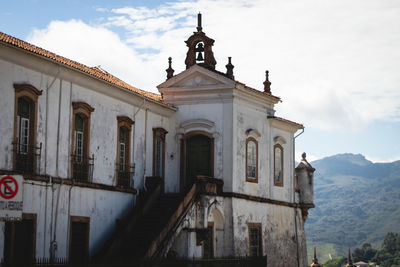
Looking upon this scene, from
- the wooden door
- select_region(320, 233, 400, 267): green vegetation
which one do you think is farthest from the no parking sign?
select_region(320, 233, 400, 267): green vegetation

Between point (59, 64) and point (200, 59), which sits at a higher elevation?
point (200, 59)

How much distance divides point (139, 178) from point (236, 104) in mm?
5656

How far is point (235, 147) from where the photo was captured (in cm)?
2970

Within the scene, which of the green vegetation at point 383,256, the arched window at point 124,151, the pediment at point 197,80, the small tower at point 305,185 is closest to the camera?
the arched window at point 124,151

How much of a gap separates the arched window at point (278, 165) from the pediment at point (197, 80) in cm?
570

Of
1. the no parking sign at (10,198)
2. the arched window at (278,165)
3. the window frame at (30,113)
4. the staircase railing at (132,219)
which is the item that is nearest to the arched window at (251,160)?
the arched window at (278,165)

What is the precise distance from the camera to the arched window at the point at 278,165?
33844 millimetres

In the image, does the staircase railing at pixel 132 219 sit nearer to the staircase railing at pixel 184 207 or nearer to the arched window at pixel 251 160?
the staircase railing at pixel 184 207

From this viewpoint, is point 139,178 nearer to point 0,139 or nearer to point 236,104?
point 236,104

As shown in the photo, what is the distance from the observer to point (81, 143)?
2423 cm

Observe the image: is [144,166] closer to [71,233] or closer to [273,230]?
[71,233]

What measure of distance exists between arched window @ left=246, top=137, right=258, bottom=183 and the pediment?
9.90 ft

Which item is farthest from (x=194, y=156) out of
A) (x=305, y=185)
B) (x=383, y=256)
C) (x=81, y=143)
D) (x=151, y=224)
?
(x=383, y=256)

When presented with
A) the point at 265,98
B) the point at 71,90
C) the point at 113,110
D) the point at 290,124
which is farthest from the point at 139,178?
the point at 290,124
